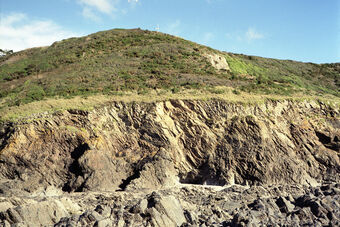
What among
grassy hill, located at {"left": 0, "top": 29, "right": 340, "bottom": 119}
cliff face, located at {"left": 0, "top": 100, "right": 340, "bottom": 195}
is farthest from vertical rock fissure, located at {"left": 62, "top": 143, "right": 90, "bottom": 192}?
grassy hill, located at {"left": 0, "top": 29, "right": 340, "bottom": 119}

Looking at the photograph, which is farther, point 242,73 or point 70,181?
point 242,73

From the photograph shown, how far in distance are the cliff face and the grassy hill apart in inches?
195

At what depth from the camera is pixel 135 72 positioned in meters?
46.2

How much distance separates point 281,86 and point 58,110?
29.0 m

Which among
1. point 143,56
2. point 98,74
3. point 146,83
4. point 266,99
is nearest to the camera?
point 266,99

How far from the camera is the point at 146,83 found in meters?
42.2

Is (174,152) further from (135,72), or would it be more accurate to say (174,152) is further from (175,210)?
(135,72)

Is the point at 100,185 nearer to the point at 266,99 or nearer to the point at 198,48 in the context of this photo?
the point at 266,99

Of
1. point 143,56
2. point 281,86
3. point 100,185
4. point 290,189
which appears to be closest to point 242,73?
point 281,86

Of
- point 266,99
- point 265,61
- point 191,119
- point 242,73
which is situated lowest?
point 191,119

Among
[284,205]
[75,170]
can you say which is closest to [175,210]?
[284,205]

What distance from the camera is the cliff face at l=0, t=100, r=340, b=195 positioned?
98.9 feet

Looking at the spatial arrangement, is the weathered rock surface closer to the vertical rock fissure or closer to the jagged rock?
the jagged rock

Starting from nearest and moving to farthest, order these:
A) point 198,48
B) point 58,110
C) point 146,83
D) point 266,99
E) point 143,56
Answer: point 58,110, point 266,99, point 146,83, point 143,56, point 198,48
